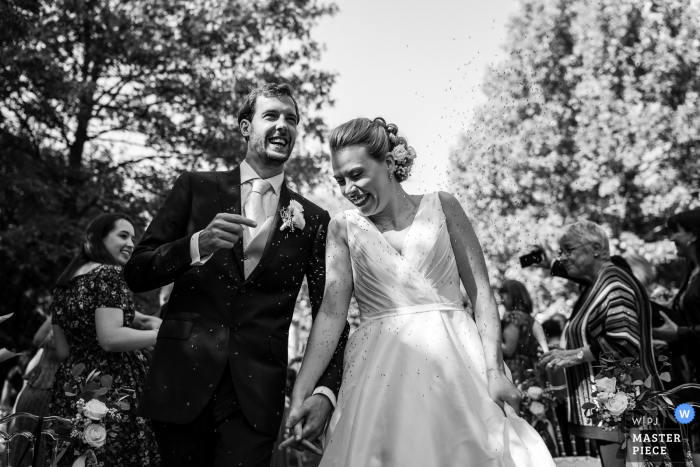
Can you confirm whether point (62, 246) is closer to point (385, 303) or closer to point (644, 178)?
point (385, 303)

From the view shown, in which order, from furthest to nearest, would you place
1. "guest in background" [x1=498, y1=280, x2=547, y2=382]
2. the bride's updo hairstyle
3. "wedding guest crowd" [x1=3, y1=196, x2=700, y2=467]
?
"guest in background" [x1=498, y1=280, x2=547, y2=382]
"wedding guest crowd" [x1=3, y1=196, x2=700, y2=467]
the bride's updo hairstyle

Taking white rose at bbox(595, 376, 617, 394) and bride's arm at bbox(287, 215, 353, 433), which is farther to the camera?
white rose at bbox(595, 376, 617, 394)

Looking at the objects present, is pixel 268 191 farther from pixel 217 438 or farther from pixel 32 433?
pixel 32 433

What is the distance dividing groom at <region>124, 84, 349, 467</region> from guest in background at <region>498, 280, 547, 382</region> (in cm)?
446

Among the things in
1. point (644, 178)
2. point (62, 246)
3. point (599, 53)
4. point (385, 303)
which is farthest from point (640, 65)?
point (385, 303)

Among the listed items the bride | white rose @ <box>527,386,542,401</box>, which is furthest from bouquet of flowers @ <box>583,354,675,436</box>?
white rose @ <box>527,386,542,401</box>

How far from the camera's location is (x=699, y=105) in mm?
16375

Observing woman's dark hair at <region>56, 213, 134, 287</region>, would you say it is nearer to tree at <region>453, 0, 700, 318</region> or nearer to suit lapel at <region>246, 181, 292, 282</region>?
suit lapel at <region>246, 181, 292, 282</region>

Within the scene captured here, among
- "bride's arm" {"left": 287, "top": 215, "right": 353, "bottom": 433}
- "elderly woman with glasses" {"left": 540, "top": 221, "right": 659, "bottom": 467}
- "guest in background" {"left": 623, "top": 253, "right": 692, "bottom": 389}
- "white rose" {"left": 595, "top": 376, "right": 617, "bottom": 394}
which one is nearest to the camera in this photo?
"bride's arm" {"left": 287, "top": 215, "right": 353, "bottom": 433}

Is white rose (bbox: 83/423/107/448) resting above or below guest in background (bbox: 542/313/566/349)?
above

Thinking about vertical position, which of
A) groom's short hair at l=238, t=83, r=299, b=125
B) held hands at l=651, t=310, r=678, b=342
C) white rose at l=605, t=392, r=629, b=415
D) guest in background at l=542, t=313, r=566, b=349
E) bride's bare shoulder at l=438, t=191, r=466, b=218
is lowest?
guest in background at l=542, t=313, r=566, b=349

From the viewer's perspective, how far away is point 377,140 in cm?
351

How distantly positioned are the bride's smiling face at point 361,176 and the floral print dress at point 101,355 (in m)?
1.97

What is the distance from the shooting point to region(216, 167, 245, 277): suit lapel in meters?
3.35
